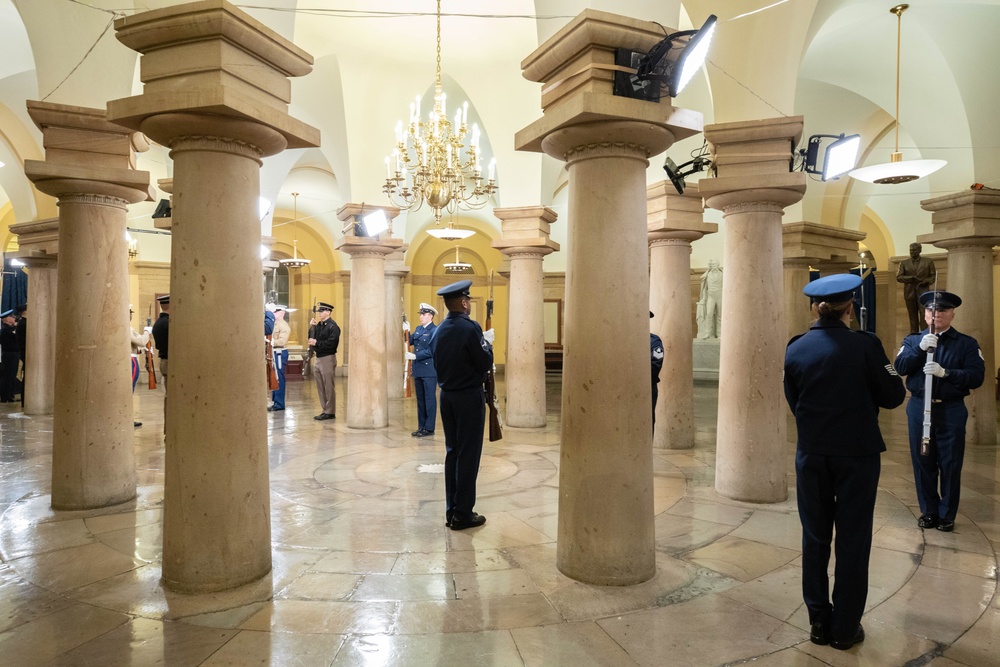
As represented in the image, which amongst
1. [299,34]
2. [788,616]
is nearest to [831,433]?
[788,616]

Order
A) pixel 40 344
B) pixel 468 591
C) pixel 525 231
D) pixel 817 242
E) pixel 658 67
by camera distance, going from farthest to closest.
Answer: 1. pixel 817 242
2. pixel 40 344
3. pixel 525 231
4. pixel 658 67
5. pixel 468 591

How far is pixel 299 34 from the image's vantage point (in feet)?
33.1

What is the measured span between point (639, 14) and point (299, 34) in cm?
720

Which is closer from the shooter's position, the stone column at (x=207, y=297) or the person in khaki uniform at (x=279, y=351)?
the stone column at (x=207, y=297)

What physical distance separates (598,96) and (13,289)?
79.0 ft

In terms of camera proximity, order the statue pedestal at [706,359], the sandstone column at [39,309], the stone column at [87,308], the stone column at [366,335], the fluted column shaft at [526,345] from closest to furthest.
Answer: the stone column at [87,308] → the stone column at [366,335] → the fluted column shaft at [526,345] → the sandstone column at [39,309] → the statue pedestal at [706,359]

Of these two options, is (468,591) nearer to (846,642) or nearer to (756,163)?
(846,642)

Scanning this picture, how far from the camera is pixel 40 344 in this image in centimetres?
1238

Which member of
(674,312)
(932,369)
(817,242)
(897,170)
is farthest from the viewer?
(817,242)

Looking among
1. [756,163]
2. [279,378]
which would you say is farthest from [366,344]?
[756,163]

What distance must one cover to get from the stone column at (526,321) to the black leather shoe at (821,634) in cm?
729

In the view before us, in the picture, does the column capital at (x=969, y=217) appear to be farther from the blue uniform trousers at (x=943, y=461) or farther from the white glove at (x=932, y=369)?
the white glove at (x=932, y=369)

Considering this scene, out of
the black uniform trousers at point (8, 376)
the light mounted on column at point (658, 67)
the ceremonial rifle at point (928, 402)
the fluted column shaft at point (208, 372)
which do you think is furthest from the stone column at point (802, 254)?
the black uniform trousers at point (8, 376)

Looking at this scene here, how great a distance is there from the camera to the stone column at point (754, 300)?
5953 millimetres
